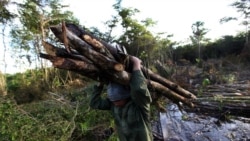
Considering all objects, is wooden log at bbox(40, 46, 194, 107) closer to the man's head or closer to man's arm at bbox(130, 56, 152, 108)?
the man's head

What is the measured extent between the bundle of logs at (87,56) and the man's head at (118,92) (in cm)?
6

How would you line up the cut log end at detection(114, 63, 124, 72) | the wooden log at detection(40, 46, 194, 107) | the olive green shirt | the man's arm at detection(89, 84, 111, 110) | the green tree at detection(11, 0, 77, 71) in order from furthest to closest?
the green tree at detection(11, 0, 77, 71)
the man's arm at detection(89, 84, 111, 110)
the cut log end at detection(114, 63, 124, 72)
the olive green shirt
the wooden log at detection(40, 46, 194, 107)

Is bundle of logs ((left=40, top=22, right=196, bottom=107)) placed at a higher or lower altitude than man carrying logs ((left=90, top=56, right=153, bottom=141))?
higher

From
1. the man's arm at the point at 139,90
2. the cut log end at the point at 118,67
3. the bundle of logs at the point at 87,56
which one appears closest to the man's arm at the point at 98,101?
the bundle of logs at the point at 87,56

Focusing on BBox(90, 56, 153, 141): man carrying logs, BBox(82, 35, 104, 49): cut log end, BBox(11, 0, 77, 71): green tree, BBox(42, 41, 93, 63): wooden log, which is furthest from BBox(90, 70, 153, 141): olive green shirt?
BBox(11, 0, 77, 71): green tree

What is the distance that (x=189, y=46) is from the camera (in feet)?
78.0

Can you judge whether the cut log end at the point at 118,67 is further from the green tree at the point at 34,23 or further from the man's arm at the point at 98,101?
the green tree at the point at 34,23

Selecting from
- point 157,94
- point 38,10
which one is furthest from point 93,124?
point 38,10

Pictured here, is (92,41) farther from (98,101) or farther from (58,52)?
(98,101)

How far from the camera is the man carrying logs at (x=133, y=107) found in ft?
8.70

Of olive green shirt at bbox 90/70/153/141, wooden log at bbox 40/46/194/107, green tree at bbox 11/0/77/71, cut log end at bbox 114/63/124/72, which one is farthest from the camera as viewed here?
green tree at bbox 11/0/77/71

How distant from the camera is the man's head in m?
2.89

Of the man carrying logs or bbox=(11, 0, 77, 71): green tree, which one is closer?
the man carrying logs

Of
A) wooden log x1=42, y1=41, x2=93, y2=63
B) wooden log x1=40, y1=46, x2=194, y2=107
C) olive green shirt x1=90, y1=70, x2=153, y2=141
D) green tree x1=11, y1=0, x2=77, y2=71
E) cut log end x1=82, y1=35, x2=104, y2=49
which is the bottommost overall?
olive green shirt x1=90, y1=70, x2=153, y2=141
